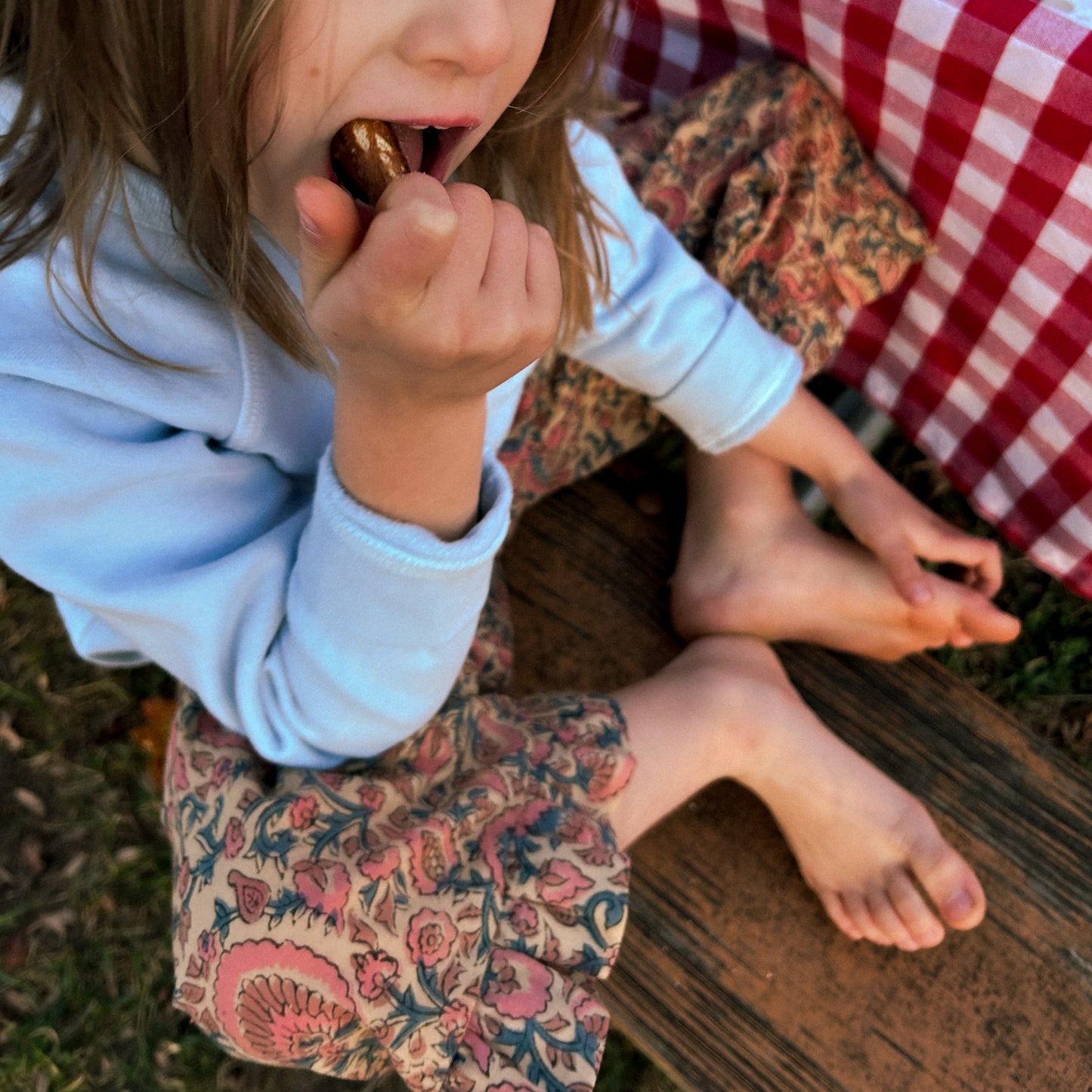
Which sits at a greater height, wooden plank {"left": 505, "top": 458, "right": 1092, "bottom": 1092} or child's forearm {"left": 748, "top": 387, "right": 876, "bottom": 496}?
child's forearm {"left": 748, "top": 387, "right": 876, "bottom": 496}

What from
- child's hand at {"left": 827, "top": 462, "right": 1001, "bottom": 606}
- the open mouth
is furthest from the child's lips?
child's hand at {"left": 827, "top": 462, "right": 1001, "bottom": 606}

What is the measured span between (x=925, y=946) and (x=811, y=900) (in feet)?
0.45

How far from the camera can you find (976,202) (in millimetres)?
1185

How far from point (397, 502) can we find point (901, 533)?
0.84 metres

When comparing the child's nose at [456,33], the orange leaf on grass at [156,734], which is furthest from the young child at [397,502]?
the orange leaf on grass at [156,734]

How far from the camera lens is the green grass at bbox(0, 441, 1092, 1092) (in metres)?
1.51

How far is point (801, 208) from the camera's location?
1322 mm

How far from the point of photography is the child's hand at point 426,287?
23.2 inches

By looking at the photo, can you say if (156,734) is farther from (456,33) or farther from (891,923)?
(456,33)

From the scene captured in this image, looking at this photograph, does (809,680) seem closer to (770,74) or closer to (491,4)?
(770,74)

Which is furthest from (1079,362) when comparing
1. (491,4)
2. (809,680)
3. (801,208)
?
(491,4)

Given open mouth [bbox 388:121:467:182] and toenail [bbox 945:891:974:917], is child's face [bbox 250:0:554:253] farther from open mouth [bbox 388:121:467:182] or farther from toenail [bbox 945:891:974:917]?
toenail [bbox 945:891:974:917]

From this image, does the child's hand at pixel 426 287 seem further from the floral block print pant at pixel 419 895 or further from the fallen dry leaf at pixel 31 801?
the fallen dry leaf at pixel 31 801

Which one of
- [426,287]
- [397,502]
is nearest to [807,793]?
[397,502]
